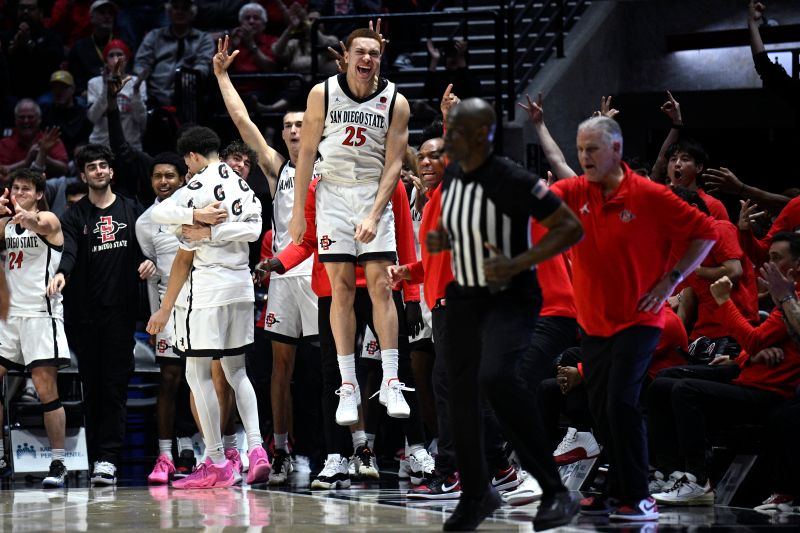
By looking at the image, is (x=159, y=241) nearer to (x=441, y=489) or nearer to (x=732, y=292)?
(x=441, y=489)

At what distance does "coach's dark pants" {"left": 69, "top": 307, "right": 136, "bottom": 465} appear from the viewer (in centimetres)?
896

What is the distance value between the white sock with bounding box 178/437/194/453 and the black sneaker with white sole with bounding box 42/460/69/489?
941 mm

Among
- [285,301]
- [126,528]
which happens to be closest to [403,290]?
[285,301]

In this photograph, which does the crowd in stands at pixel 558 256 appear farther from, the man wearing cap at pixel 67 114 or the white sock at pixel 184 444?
the white sock at pixel 184 444

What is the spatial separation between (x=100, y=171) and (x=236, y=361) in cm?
204

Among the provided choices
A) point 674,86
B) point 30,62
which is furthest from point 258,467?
point 30,62

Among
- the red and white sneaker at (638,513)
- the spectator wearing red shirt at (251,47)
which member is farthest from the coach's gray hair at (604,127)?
the spectator wearing red shirt at (251,47)

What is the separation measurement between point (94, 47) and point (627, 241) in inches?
352

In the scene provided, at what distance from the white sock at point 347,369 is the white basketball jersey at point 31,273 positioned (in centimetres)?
265

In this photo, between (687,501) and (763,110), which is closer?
(687,501)

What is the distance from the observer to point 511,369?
5.17 meters

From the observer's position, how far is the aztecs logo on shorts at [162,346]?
914 centimetres

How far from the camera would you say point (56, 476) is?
862 cm

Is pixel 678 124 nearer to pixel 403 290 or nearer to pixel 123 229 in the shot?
pixel 403 290
